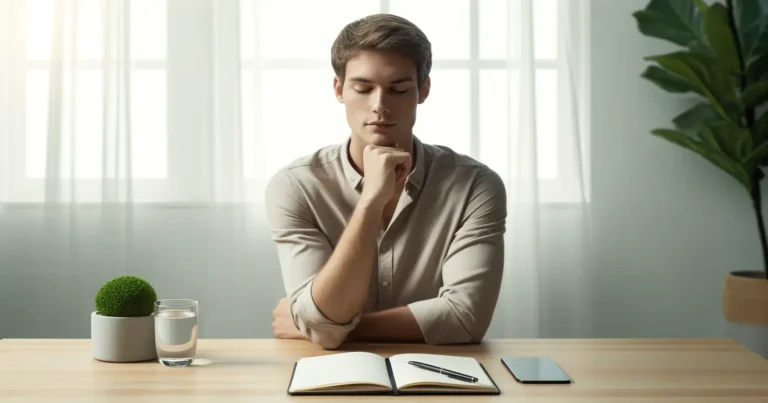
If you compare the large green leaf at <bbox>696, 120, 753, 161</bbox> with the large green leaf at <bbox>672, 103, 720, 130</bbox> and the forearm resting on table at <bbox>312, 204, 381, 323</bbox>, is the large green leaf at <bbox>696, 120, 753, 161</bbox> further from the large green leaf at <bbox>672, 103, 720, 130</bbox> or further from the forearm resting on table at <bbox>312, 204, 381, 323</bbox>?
the forearm resting on table at <bbox>312, 204, 381, 323</bbox>

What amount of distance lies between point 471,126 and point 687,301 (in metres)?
1.10

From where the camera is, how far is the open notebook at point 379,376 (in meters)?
1.31

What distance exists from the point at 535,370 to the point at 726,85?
75.5 inches

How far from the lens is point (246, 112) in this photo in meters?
3.24

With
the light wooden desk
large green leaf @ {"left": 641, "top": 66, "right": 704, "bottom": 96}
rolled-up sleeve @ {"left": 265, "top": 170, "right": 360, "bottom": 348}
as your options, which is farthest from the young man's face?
large green leaf @ {"left": 641, "top": 66, "right": 704, "bottom": 96}

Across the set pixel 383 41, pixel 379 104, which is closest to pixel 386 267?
pixel 379 104

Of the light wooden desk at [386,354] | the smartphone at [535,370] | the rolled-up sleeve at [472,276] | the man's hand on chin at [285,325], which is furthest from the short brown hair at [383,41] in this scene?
the smartphone at [535,370]

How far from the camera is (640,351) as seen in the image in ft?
5.32

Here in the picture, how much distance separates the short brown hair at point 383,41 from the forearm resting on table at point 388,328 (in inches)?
23.9

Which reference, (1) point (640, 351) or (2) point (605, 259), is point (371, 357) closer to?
(1) point (640, 351)

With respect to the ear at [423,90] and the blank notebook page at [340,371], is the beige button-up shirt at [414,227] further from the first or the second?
the blank notebook page at [340,371]

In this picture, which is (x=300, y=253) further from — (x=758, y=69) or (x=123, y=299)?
(x=758, y=69)

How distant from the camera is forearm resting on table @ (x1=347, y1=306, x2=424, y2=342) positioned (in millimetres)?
1770

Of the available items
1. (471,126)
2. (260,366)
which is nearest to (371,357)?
(260,366)
